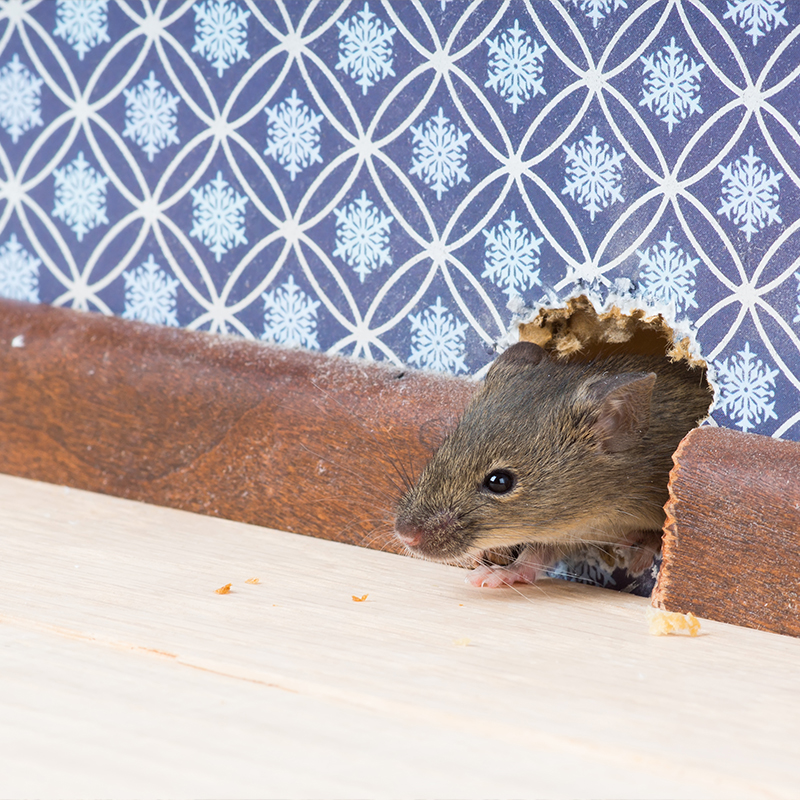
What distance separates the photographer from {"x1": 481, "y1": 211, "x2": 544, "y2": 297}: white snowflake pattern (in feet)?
3.93

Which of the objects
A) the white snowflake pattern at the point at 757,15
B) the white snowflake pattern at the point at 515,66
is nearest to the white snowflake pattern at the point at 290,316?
the white snowflake pattern at the point at 515,66

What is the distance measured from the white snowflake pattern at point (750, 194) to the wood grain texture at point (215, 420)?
38cm

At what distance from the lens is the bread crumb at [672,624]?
96cm

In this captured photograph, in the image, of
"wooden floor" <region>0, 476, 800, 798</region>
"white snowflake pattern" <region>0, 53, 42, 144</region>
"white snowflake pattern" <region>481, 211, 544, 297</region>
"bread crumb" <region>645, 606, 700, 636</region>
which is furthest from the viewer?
"white snowflake pattern" <region>0, 53, 42, 144</region>

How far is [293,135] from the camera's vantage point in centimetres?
134

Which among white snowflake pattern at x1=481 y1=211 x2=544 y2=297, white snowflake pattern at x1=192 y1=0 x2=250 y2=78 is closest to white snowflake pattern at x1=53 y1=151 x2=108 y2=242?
white snowflake pattern at x1=192 y1=0 x2=250 y2=78

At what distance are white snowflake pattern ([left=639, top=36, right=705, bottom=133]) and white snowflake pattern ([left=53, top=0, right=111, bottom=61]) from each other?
2.67 ft

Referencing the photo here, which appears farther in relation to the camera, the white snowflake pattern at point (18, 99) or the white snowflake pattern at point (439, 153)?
the white snowflake pattern at point (18, 99)

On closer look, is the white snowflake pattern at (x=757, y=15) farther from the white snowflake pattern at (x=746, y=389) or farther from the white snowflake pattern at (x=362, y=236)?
the white snowflake pattern at (x=362, y=236)

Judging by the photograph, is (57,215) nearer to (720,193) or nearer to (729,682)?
(720,193)

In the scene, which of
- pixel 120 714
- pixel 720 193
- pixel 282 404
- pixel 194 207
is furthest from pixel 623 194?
pixel 120 714

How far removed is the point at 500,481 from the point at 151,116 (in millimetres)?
755

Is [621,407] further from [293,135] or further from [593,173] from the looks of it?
[293,135]

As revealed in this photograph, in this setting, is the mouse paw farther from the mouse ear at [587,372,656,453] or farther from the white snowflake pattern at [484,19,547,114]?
the white snowflake pattern at [484,19,547,114]
